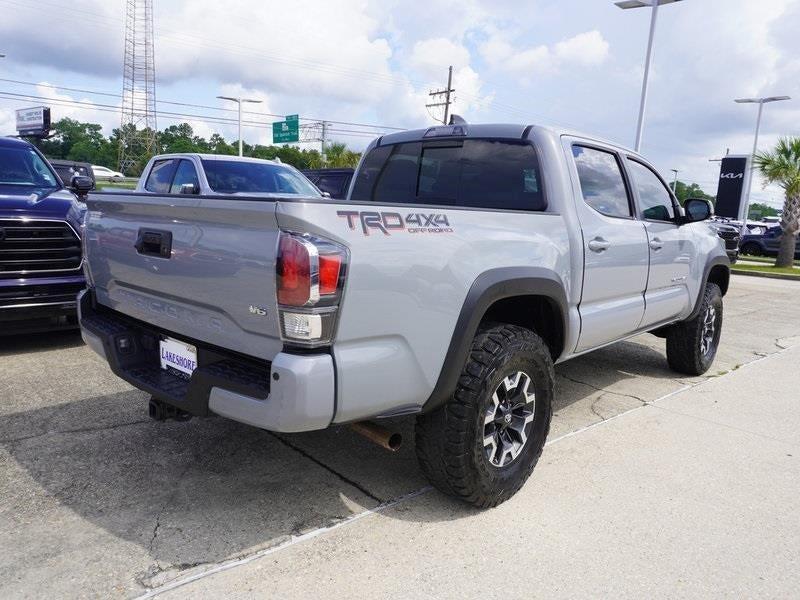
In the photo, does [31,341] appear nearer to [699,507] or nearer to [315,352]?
[315,352]

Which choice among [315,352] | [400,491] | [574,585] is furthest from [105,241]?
[574,585]

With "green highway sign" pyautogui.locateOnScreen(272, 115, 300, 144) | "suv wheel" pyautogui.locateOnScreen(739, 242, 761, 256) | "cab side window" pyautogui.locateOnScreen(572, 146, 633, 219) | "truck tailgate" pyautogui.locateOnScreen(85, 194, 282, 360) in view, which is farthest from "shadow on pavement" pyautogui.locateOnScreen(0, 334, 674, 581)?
"green highway sign" pyautogui.locateOnScreen(272, 115, 300, 144)

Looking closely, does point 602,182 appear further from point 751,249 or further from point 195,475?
point 751,249

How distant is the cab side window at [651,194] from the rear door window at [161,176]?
6799mm

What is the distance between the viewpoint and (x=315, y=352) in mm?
2209

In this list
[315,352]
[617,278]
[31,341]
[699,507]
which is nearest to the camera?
[315,352]

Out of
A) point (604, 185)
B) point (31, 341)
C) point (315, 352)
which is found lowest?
point (31, 341)

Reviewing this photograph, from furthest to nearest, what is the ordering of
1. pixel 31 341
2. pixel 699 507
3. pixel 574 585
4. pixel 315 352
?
pixel 31 341 < pixel 699 507 < pixel 574 585 < pixel 315 352

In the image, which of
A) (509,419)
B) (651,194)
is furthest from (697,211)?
(509,419)

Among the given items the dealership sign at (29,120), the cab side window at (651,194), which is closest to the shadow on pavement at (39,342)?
the cab side window at (651,194)

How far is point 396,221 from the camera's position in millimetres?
2393

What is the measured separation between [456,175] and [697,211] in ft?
7.43

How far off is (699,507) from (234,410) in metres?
2.37

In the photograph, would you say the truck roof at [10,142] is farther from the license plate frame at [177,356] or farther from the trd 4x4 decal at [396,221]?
the trd 4x4 decal at [396,221]
